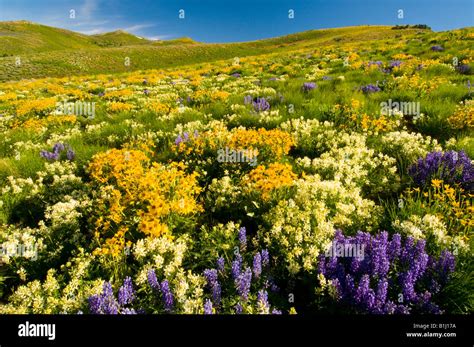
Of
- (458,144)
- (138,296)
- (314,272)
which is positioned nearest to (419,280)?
(314,272)

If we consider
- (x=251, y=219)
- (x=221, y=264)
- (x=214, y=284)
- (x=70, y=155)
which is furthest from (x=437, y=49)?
(x=214, y=284)

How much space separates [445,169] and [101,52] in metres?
66.1

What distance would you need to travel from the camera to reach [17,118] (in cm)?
1256

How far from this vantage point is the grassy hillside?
48.0 m

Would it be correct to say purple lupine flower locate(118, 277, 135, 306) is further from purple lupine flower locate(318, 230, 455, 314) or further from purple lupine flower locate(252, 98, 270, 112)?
purple lupine flower locate(252, 98, 270, 112)

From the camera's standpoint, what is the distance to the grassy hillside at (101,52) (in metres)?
48.0

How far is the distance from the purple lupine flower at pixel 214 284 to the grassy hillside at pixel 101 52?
128 ft

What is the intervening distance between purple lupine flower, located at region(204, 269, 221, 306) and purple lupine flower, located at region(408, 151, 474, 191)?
3.96 metres

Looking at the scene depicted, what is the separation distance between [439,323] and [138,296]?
324 cm

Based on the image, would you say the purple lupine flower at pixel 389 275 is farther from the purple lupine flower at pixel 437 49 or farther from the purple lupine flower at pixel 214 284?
the purple lupine flower at pixel 437 49

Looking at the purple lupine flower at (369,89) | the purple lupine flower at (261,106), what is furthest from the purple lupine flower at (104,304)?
the purple lupine flower at (369,89)

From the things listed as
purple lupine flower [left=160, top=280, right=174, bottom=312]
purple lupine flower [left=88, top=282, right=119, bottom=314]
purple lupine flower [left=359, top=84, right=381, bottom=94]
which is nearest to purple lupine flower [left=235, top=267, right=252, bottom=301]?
purple lupine flower [left=160, top=280, right=174, bottom=312]

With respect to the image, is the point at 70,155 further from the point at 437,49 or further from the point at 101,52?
the point at 101,52

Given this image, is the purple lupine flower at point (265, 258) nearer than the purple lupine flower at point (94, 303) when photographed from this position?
No
